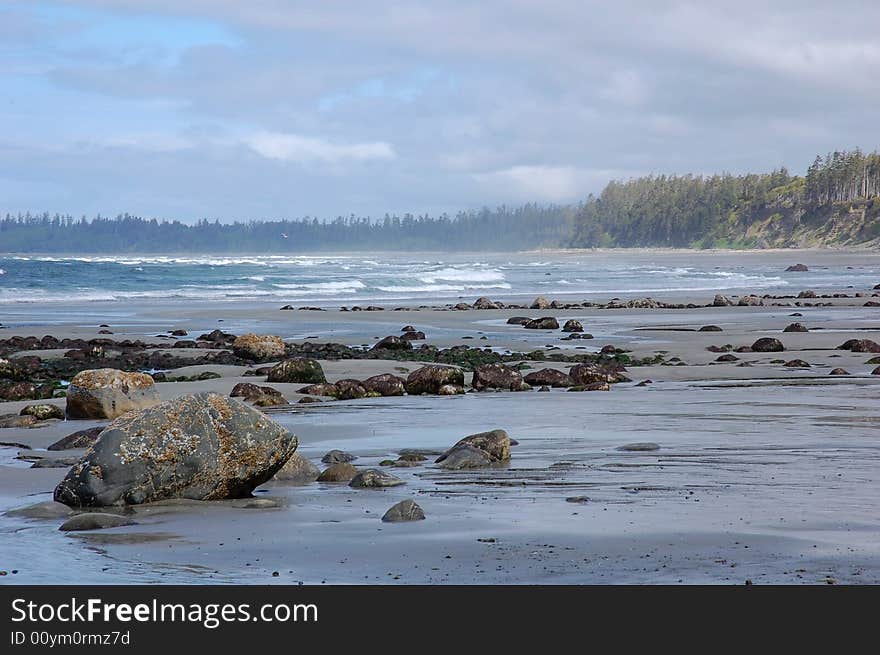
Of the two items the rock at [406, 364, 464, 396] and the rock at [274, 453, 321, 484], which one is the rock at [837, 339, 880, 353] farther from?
the rock at [274, 453, 321, 484]

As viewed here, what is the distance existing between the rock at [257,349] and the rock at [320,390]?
242 inches

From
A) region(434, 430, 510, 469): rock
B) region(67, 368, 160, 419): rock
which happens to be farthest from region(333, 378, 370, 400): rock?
region(434, 430, 510, 469): rock

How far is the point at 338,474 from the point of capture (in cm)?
821

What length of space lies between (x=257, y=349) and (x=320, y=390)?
6.69 meters

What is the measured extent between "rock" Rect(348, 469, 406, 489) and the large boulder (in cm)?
53

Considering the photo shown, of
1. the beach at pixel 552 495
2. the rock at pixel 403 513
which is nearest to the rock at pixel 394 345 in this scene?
the beach at pixel 552 495

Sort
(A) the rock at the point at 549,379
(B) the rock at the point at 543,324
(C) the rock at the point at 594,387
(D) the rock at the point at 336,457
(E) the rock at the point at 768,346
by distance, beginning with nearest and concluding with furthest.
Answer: (D) the rock at the point at 336,457
(C) the rock at the point at 594,387
(A) the rock at the point at 549,379
(E) the rock at the point at 768,346
(B) the rock at the point at 543,324

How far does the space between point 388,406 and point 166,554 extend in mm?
7733

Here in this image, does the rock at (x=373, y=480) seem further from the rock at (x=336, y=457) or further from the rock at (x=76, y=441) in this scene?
the rock at (x=76, y=441)

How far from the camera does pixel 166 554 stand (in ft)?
19.0

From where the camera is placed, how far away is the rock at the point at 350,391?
47.9 ft

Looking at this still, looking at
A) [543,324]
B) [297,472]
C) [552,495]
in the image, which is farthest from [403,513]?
[543,324]

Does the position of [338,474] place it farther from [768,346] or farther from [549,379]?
[768,346]
